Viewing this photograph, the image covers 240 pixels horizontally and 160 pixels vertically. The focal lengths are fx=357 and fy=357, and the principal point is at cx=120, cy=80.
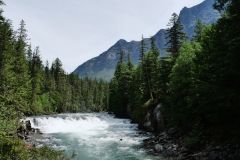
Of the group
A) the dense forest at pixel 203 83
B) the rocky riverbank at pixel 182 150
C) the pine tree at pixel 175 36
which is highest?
the pine tree at pixel 175 36

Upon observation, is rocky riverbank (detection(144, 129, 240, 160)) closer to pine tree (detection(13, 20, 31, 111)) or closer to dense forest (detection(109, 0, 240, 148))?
dense forest (detection(109, 0, 240, 148))

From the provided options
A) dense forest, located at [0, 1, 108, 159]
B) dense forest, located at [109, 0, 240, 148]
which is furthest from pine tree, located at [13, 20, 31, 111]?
dense forest, located at [109, 0, 240, 148]

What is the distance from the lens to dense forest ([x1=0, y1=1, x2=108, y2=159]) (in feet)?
53.1

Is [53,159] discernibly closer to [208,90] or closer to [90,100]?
[208,90]

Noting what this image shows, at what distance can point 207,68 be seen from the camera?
27672 mm

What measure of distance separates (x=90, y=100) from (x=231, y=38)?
14063cm

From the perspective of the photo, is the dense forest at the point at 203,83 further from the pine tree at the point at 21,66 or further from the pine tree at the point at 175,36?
the pine tree at the point at 21,66

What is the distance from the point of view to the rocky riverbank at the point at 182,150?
22625 millimetres

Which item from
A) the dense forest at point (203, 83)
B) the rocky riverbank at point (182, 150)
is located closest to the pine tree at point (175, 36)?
the dense forest at point (203, 83)

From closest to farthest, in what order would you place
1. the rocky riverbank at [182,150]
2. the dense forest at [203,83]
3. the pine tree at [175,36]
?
1. the dense forest at [203,83]
2. the rocky riverbank at [182,150]
3. the pine tree at [175,36]

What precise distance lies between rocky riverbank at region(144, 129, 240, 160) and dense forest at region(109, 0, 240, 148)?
0.77 meters

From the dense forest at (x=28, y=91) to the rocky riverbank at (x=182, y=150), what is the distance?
10815mm

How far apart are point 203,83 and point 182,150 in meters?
7.09

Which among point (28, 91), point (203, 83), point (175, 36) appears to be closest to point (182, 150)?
point (203, 83)
